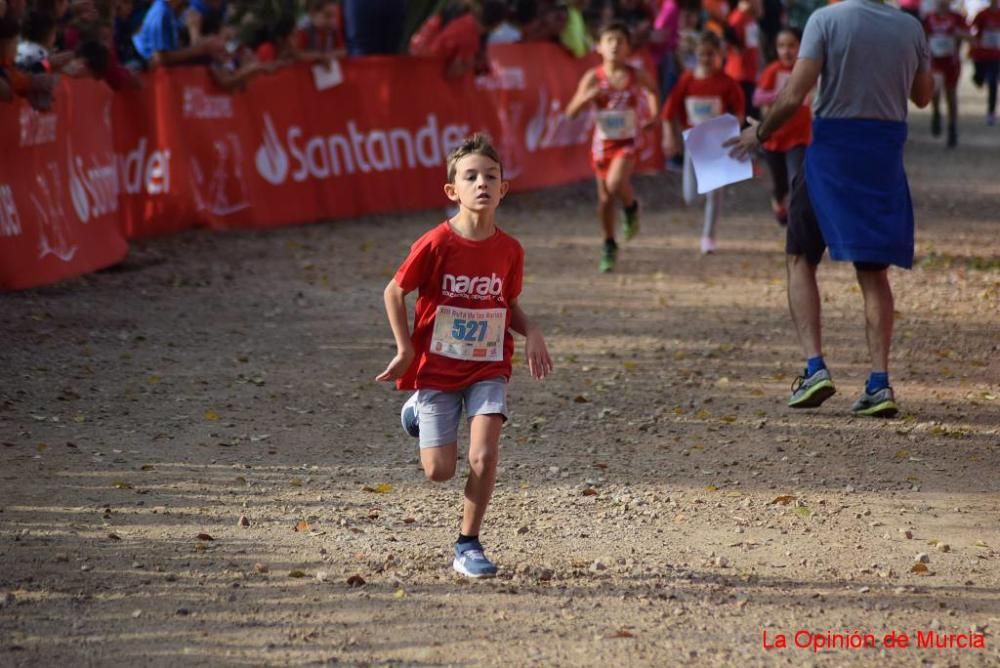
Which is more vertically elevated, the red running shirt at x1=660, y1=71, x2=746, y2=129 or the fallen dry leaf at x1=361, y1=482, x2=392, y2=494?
the fallen dry leaf at x1=361, y1=482, x2=392, y2=494

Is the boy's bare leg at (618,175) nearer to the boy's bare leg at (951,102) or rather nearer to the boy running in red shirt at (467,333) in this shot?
the boy running in red shirt at (467,333)

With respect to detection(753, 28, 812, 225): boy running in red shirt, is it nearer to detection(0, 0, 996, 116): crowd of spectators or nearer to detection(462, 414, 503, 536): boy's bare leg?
detection(0, 0, 996, 116): crowd of spectators

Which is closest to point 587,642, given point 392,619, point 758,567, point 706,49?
point 392,619

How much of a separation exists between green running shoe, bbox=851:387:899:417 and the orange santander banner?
Answer: 607 centimetres

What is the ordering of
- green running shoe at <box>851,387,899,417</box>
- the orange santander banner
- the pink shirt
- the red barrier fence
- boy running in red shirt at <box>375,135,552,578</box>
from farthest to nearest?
1. the pink shirt
2. the red barrier fence
3. the orange santander banner
4. green running shoe at <box>851,387,899,417</box>
5. boy running in red shirt at <box>375,135,552,578</box>

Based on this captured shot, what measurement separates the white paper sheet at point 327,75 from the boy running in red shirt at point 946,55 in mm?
10657

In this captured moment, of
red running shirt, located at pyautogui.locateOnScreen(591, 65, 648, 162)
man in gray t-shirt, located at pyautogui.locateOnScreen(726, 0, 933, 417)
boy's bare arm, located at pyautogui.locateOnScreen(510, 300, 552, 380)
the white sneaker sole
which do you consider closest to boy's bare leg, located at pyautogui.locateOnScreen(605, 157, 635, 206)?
red running shirt, located at pyautogui.locateOnScreen(591, 65, 648, 162)

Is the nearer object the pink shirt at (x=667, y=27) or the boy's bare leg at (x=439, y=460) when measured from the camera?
the boy's bare leg at (x=439, y=460)

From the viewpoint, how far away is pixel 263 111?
15.5 meters

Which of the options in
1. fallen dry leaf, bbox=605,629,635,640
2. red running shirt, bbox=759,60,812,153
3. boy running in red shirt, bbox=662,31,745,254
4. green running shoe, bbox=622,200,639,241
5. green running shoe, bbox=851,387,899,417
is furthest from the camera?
boy running in red shirt, bbox=662,31,745,254

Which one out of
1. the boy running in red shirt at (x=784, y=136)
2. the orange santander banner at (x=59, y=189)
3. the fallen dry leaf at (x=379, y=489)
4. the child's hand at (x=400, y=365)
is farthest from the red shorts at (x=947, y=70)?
the child's hand at (x=400, y=365)

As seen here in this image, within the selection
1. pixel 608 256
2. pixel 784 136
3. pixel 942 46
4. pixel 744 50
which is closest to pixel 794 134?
pixel 784 136

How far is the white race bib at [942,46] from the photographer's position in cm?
2470

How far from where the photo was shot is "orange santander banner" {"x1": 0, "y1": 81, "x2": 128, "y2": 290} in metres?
11.3
